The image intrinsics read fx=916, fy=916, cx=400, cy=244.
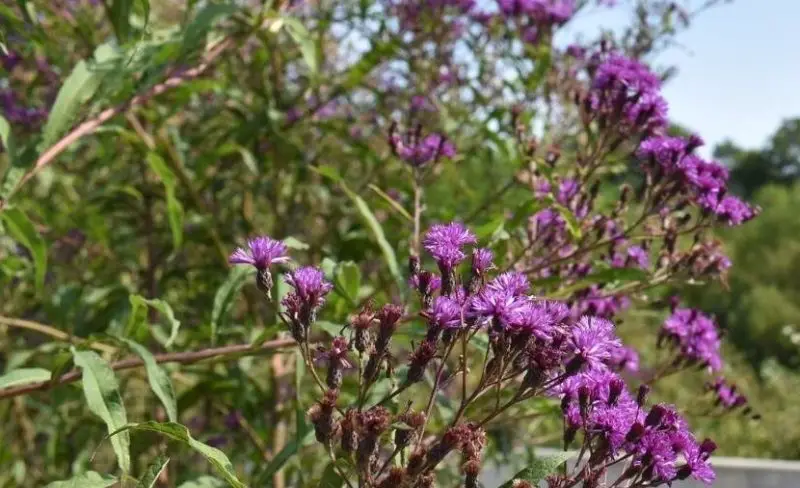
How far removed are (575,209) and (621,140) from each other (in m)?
0.13

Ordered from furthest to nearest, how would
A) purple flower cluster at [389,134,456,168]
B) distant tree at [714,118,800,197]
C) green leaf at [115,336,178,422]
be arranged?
distant tree at [714,118,800,197] < purple flower cluster at [389,134,456,168] < green leaf at [115,336,178,422]

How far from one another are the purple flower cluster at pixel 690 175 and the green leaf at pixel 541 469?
641 millimetres

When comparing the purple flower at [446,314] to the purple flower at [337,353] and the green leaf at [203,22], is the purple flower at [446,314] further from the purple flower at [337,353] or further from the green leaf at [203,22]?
the green leaf at [203,22]

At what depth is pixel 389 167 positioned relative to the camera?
227 centimetres

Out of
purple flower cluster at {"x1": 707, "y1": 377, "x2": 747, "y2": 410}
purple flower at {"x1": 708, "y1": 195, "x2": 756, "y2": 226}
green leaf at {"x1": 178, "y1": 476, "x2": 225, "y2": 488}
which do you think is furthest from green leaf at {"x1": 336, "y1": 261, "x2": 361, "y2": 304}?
purple flower cluster at {"x1": 707, "y1": 377, "x2": 747, "y2": 410}

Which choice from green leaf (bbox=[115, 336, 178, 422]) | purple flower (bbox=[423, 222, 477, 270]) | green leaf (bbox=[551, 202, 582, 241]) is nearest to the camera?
purple flower (bbox=[423, 222, 477, 270])

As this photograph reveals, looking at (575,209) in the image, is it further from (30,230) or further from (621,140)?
(30,230)

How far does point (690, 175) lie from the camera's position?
4.58 ft

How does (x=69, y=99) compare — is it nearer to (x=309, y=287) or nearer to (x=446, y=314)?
(x=309, y=287)

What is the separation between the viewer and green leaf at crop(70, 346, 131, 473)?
3.63 feet

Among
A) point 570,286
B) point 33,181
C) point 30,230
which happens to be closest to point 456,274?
point 570,286

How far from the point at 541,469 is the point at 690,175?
66cm

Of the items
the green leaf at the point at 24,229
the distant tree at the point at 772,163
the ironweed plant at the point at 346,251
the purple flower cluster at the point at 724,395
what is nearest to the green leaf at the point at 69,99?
the ironweed plant at the point at 346,251

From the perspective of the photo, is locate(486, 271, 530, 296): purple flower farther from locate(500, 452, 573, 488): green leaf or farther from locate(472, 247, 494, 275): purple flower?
locate(500, 452, 573, 488): green leaf
